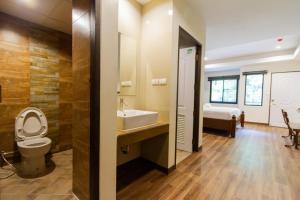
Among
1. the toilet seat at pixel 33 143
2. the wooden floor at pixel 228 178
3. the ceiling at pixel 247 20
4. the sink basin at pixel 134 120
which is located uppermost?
the ceiling at pixel 247 20

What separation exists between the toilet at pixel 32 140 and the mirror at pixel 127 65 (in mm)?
1326

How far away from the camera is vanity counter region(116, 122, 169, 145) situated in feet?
→ 5.41

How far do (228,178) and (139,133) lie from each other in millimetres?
1445

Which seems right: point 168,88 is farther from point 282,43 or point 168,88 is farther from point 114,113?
point 282,43

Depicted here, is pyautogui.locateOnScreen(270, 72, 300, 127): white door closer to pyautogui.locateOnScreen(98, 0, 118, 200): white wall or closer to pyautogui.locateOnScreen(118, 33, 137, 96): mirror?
pyautogui.locateOnScreen(118, 33, 137, 96): mirror

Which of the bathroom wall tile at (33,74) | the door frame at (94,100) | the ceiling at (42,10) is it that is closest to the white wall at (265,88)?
the bathroom wall tile at (33,74)

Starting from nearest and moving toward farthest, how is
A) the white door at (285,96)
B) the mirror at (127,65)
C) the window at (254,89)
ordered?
1. the mirror at (127,65)
2. the white door at (285,96)
3. the window at (254,89)

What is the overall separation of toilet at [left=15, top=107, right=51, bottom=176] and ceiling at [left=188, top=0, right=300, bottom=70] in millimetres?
3009

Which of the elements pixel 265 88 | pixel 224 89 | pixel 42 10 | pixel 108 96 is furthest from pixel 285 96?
pixel 42 10

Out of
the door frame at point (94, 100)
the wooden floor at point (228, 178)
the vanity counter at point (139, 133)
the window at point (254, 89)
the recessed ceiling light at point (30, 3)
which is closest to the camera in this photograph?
the door frame at point (94, 100)

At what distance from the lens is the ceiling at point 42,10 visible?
1971mm

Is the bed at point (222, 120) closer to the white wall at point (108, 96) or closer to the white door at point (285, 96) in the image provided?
the white door at point (285, 96)

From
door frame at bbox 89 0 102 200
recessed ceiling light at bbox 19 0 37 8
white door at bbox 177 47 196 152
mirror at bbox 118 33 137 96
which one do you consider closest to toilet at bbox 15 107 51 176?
door frame at bbox 89 0 102 200

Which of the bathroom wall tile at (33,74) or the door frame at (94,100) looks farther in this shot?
the bathroom wall tile at (33,74)
